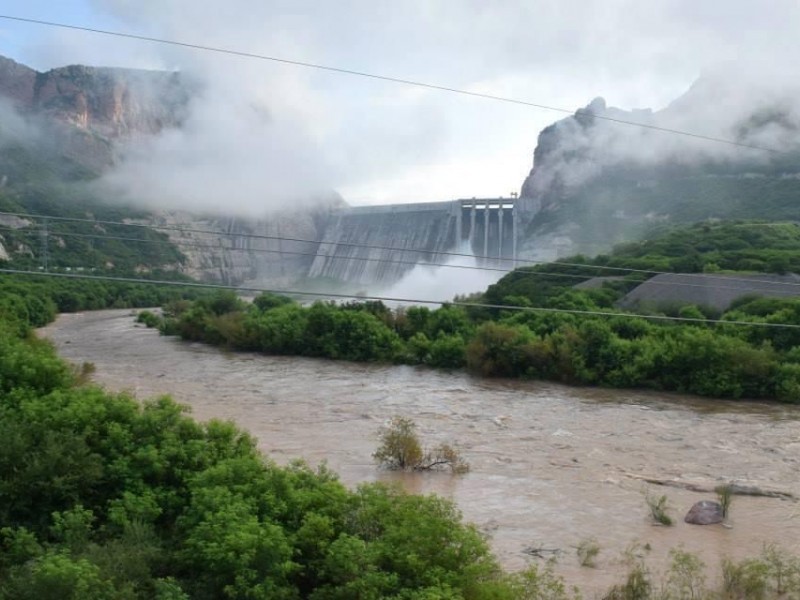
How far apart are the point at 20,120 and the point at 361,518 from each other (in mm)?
94884

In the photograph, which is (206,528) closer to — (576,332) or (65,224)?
(576,332)

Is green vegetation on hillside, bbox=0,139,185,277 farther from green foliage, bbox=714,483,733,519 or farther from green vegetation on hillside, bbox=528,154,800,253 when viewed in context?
green foliage, bbox=714,483,733,519

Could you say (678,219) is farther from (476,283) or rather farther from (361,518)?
(361,518)

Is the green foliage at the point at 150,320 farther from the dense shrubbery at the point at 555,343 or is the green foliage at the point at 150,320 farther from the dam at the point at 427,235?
the dam at the point at 427,235

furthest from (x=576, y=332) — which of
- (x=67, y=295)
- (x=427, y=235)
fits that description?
(x=427, y=235)

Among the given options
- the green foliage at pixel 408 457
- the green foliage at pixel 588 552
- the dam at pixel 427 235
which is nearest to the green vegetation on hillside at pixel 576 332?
the green foliage at pixel 408 457

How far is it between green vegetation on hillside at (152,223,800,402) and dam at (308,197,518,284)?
2123 centimetres

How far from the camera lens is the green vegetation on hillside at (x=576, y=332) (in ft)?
66.5

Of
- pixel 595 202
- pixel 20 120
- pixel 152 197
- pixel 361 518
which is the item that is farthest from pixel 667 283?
pixel 20 120

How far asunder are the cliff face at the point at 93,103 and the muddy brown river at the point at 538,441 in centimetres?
7281

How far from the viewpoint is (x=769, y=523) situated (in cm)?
998

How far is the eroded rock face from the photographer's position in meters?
9.95

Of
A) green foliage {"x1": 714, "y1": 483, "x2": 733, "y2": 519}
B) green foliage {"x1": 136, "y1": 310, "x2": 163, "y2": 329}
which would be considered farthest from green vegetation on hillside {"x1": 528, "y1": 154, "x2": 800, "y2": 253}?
green foliage {"x1": 714, "y1": 483, "x2": 733, "y2": 519}

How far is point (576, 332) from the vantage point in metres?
23.0
